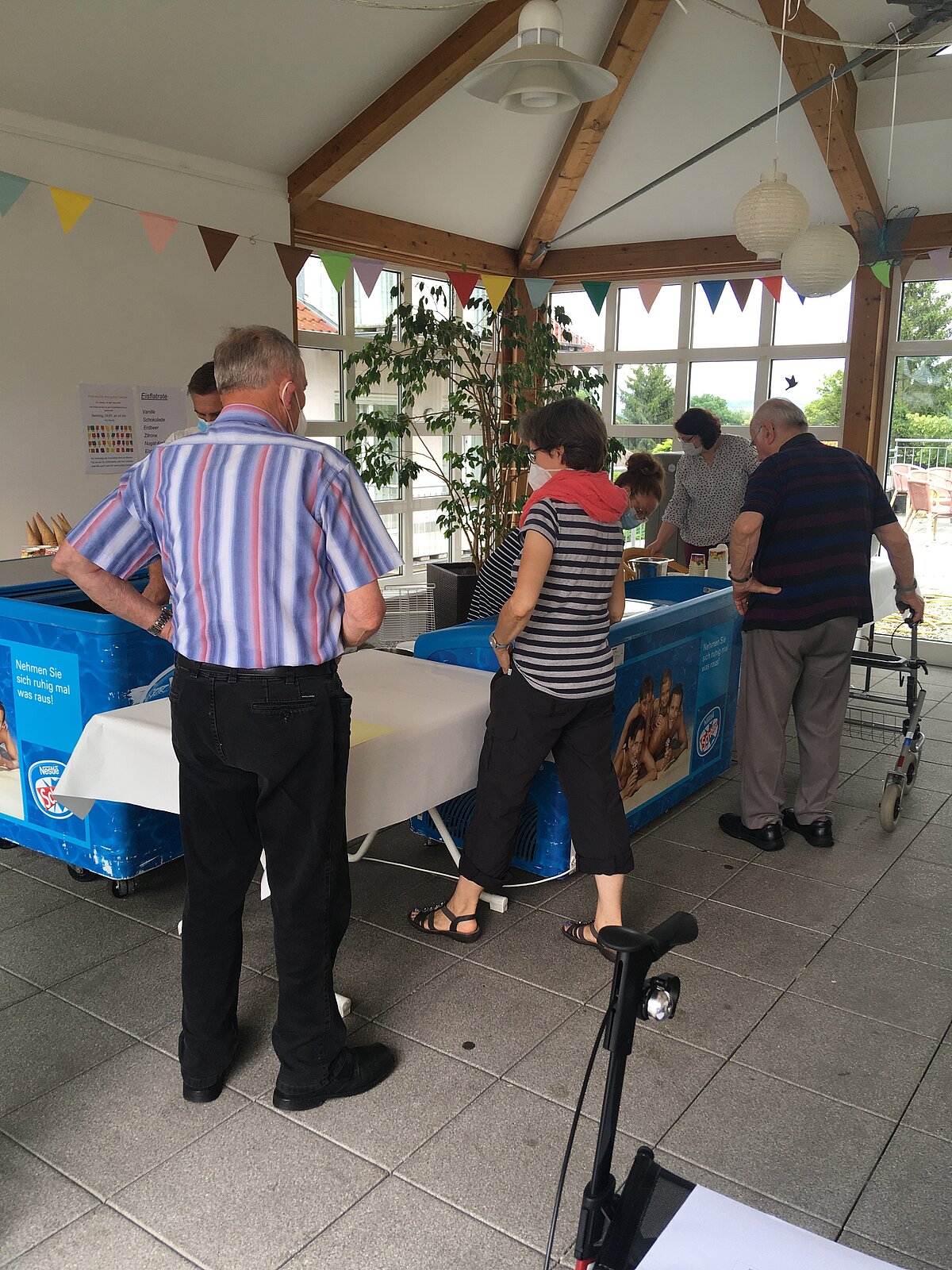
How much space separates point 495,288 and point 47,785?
4562 millimetres

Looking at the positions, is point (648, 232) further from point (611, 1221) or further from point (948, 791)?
point (611, 1221)

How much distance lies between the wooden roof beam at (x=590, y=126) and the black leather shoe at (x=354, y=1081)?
5.31 meters

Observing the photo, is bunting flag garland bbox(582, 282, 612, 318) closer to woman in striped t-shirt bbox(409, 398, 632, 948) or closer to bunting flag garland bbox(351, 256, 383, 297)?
bunting flag garland bbox(351, 256, 383, 297)

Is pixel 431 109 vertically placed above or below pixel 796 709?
above

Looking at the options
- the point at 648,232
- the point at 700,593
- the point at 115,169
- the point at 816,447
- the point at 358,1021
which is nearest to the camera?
the point at 358,1021

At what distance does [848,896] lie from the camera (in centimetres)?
336

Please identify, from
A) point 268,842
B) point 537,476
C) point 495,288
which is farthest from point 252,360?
point 495,288

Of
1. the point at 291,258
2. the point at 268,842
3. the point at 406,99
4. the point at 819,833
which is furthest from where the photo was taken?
the point at 291,258

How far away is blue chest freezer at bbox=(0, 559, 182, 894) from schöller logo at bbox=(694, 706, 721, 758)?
209 cm

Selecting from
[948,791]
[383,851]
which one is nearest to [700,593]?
[948,791]

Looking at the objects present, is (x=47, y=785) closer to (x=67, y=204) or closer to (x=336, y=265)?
(x=67, y=204)

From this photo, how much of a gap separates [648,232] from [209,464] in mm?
6476

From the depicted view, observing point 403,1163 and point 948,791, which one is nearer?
point 403,1163

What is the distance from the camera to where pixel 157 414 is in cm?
568
